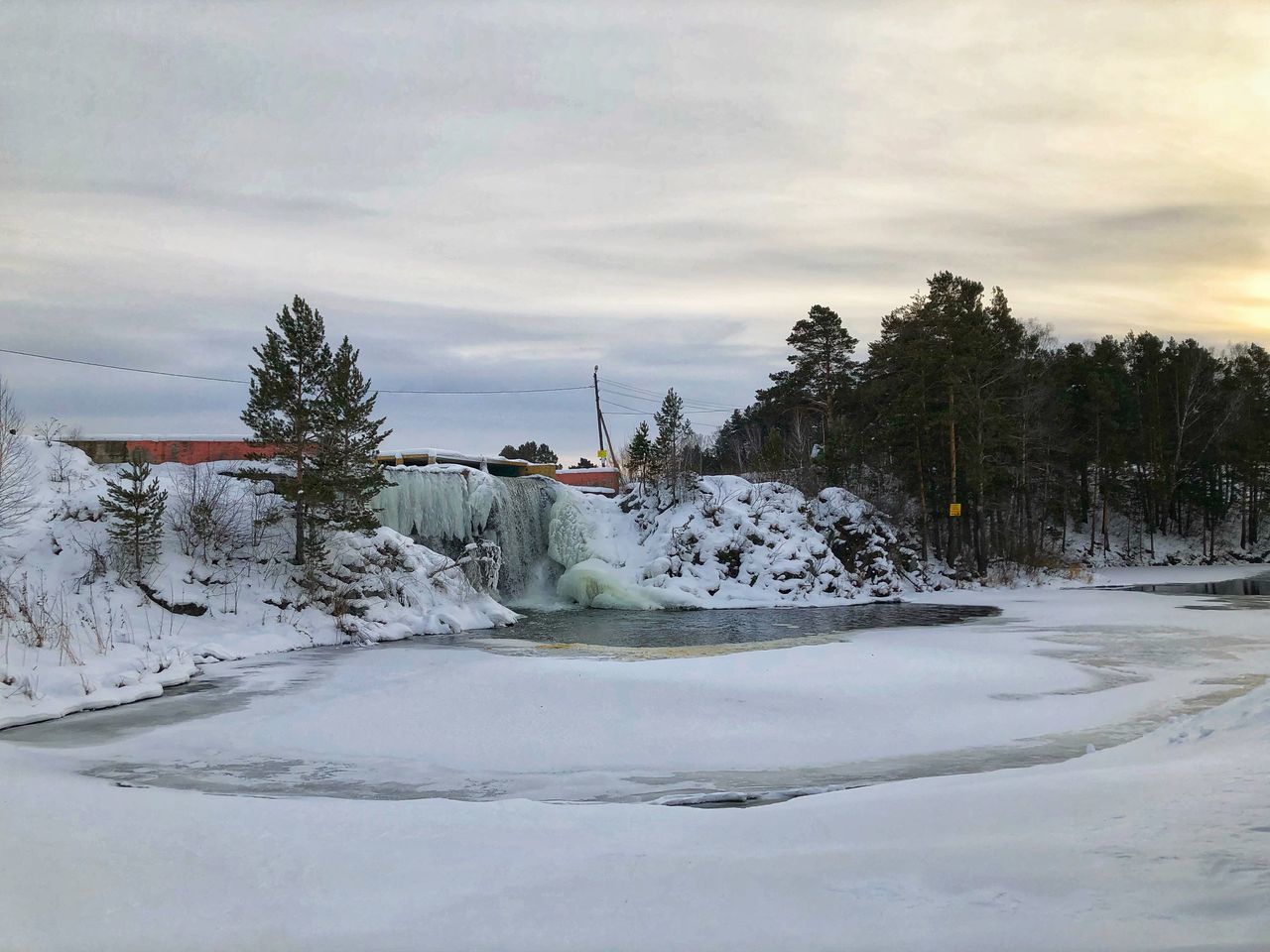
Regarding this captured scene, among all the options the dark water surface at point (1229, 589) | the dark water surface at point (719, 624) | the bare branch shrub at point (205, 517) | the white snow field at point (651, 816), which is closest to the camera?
the white snow field at point (651, 816)

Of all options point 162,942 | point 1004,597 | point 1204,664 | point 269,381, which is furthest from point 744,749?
point 1004,597

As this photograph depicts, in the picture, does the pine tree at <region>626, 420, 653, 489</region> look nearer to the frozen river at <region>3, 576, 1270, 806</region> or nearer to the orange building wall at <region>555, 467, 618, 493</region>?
the orange building wall at <region>555, 467, 618, 493</region>

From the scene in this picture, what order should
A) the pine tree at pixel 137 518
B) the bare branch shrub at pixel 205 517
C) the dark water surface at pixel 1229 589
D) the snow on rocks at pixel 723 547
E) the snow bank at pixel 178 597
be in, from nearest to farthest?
the snow bank at pixel 178 597 < the pine tree at pixel 137 518 < the bare branch shrub at pixel 205 517 < the dark water surface at pixel 1229 589 < the snow on rocks at pixel 723 547

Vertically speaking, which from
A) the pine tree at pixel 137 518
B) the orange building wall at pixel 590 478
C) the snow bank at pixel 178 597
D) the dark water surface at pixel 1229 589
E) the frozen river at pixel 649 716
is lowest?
the dark water surface at pixel 1229 589

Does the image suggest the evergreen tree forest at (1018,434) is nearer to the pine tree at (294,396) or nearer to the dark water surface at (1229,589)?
the dark water surface at (1229,589)

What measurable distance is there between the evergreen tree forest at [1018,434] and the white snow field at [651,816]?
22428 mm

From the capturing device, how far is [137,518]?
1931 cm

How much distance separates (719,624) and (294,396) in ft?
42.1

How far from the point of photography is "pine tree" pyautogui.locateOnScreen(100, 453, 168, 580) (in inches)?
761

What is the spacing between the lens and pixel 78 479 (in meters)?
22.1

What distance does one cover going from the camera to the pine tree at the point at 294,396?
21641mm

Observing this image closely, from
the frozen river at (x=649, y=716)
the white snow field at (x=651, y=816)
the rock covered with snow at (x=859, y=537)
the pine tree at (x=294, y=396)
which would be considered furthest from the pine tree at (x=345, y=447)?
the rock covered with snow at (x=859, y=537)

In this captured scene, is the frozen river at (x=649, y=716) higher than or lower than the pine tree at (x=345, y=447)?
lower

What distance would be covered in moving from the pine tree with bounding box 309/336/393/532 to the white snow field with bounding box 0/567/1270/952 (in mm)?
9458
